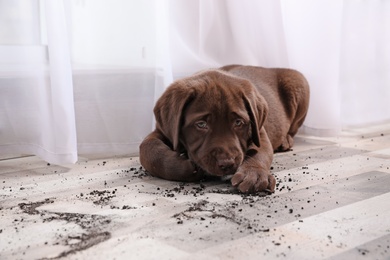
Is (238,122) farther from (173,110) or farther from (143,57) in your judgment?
(143,57)

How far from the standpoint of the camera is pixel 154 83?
10.3 feet

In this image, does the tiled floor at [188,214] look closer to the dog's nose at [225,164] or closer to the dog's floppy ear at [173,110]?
the dog's nose at [225,164]

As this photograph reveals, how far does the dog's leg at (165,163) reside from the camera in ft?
7.93

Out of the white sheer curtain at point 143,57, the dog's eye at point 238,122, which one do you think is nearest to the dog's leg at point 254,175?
the dog's eye at point 238,122

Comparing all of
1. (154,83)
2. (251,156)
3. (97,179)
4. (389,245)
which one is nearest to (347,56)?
(154,83)

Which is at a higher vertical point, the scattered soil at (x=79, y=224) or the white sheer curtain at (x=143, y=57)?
the white sheer curtain at (x=143, y=57)

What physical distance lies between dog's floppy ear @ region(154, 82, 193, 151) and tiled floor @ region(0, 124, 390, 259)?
0.22 m

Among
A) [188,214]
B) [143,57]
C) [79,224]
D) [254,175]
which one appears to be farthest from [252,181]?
[143,57]

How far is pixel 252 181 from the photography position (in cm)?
225

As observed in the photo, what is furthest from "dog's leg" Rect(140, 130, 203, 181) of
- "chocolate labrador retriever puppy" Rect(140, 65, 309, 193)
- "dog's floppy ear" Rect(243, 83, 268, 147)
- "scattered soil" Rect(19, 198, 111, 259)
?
"scattered soil" Rect(19, 198, 111, 259)

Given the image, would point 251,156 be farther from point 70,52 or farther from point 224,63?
point 224,63

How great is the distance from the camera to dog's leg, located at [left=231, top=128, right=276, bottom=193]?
2244mm

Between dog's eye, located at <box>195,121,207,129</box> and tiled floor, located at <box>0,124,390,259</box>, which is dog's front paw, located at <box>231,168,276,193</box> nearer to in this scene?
tiled floor, located at <box>0,124,390,259</box>

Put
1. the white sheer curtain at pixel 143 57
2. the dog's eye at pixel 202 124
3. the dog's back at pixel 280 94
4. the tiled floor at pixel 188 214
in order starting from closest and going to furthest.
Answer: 1. the tiled floor at pixel 188 214
2. the dog's eye at pixel 202 124
3. the white sheer curtain at pixel 143 57
4. the dog's back at pixel 280 94
